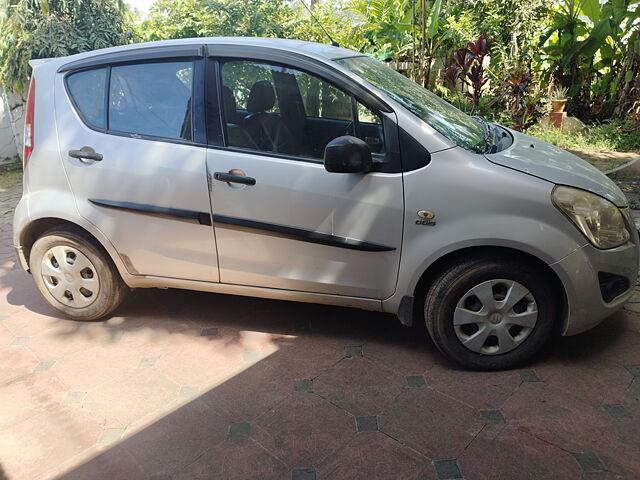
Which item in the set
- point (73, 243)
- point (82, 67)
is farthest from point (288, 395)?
point (82, 67)

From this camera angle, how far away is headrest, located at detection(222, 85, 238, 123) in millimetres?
2975

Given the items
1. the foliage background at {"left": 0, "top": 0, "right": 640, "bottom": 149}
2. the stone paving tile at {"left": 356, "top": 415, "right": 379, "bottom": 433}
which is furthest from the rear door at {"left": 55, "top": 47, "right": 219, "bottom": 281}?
the foliage background at {"left": 0, "top": 0, "right": 640, "bottom": 149}

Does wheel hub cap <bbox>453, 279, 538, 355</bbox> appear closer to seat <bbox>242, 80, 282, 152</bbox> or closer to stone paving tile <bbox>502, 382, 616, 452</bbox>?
stone paving tile <bbox>502, 382, 616, 452</bbox>

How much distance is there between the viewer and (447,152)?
2658 mm

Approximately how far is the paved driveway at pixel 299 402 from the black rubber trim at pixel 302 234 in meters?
0.70

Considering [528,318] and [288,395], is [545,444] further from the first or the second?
[288,395]

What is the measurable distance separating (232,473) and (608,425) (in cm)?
171

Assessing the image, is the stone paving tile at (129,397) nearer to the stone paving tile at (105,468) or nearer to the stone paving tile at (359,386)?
the stone paving tile at (105,468)

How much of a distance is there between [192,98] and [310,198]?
3.07 ft

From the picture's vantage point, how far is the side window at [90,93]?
3.21 meters

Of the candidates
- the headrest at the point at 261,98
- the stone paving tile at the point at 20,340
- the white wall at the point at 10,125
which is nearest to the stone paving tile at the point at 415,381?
the headrest at the point at 261,98

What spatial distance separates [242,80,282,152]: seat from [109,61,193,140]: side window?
358mm

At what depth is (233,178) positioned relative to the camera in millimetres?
2875

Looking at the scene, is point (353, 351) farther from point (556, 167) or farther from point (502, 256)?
point (556, 167)
